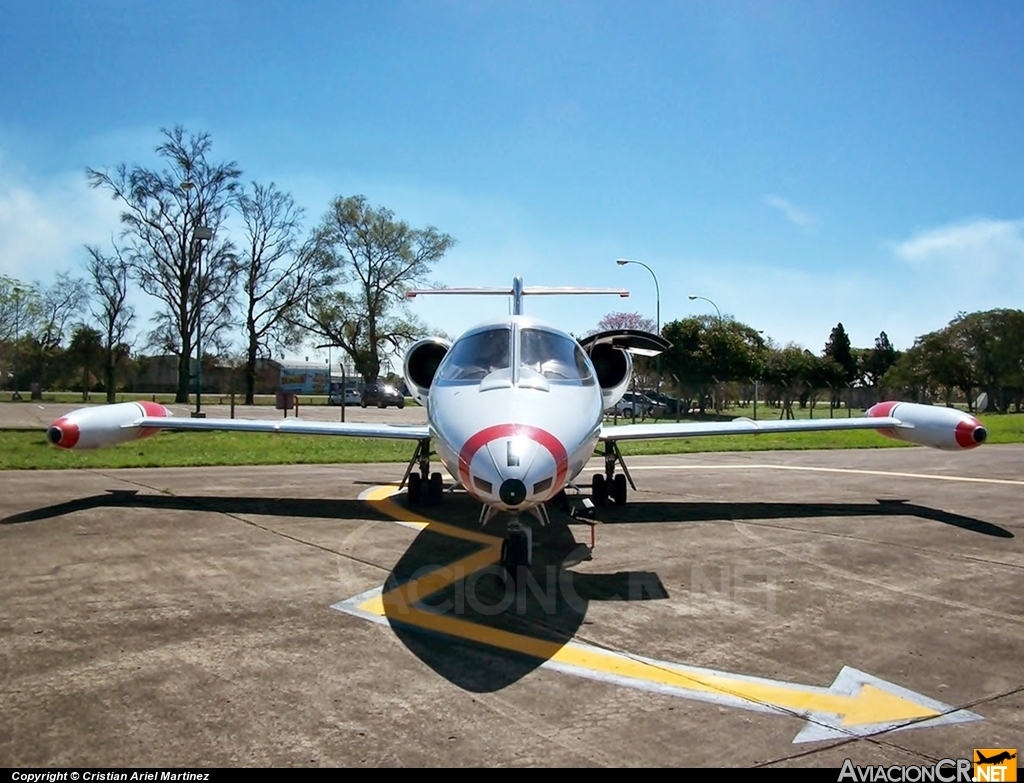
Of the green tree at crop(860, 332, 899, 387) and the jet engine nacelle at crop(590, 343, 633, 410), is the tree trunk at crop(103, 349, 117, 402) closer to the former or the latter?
the jet engine nacelle at crop(590, 343, 633, 410)

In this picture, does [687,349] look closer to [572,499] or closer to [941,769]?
[572,499]

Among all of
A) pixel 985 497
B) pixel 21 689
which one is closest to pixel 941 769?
pixel 21 689

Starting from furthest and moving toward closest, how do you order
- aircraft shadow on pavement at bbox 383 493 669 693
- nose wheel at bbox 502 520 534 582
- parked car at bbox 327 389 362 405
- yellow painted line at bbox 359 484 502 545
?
parked car at bbox 327 389 362 405, yellow painted line at bbox 359 484 502 545, nose wheel at bbox 502 520 534 582, aircraft shadow on pavement at bbox 383 493 669 693

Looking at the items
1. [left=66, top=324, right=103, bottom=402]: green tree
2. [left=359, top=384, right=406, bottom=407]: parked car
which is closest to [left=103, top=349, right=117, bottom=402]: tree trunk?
[left=66, top=324, right=103, bottom=402]: green tree

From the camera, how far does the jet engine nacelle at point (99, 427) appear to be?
1099 cm

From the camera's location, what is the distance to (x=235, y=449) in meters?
21.1

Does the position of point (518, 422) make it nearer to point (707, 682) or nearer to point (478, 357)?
point (478, 357)

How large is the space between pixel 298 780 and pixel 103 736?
116 centimetres

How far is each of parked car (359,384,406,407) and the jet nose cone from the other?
56821 mm

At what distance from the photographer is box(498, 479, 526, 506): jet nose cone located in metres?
5.79

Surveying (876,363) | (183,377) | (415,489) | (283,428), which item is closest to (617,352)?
(415,489)

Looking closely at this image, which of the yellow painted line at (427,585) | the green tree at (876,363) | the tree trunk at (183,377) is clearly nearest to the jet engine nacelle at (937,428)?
the yellow painted line at (427,585)

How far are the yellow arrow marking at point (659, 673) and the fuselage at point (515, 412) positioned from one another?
1.02 m

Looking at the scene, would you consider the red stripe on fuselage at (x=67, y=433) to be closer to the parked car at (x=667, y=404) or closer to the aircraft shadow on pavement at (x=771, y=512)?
the aircraft shadow on pavement at (x=771, y=512)
